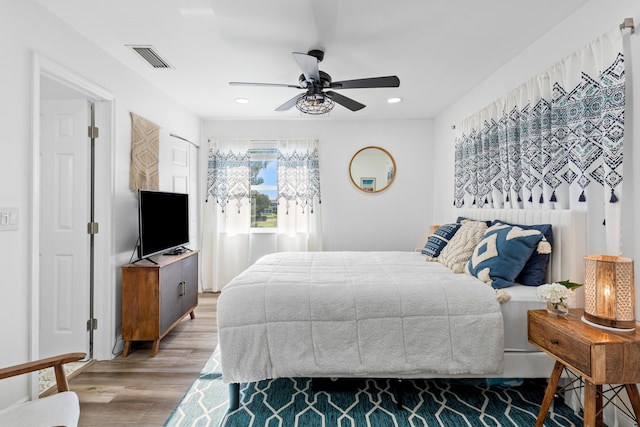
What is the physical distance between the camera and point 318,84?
8.67 ft

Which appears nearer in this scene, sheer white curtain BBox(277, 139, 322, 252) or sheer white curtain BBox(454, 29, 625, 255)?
sheer white curtain BBox(454, 29, 625, 255)

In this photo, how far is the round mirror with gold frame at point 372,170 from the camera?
15.5ft

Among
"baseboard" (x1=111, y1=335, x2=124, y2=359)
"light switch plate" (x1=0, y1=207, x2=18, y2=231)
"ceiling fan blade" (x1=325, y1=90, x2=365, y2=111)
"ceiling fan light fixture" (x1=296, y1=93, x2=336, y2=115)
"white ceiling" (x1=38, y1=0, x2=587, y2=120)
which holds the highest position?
"white ceiling" (x1=38, y1=0, x2=587, y2=120)

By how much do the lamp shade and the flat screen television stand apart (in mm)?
→ 3150

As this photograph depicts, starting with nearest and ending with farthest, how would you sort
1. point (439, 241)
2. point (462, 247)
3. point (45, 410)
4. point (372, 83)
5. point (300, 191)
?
point (45, 410)
point (372, 83)
point (462, 247)
point (439, 241)
point (300, 191)

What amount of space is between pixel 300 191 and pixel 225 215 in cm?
116

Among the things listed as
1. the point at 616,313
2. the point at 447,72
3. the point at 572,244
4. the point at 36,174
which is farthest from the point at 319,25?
the point at 616,313

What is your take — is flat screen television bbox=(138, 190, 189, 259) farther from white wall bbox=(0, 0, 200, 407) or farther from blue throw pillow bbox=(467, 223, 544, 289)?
blue throw pillow bbox=(467, 223, 544, 289)

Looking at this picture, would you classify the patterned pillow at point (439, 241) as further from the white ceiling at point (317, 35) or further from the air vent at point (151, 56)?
the air vent at point (151, 56)

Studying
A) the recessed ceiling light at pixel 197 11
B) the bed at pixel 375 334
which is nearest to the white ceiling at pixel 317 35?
the recessed ceiling light at pixel 197 11

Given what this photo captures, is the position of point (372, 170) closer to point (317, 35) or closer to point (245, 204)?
point (245, 204)

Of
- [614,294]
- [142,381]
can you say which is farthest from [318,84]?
[142,381]

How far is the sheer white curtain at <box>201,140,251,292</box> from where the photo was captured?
4.67 meters

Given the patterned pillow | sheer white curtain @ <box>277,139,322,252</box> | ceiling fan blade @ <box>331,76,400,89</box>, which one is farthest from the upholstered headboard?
sheer white curtain @ <box>277,139,322,252</box>
